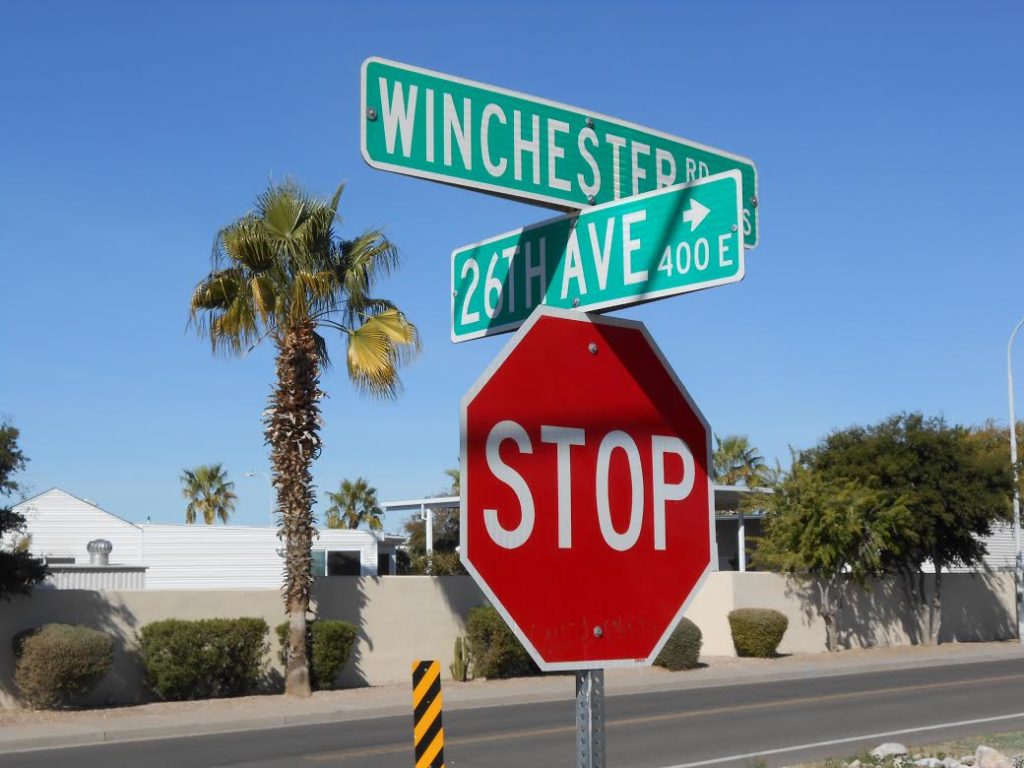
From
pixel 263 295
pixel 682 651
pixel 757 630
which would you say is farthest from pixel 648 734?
pixel 757 630

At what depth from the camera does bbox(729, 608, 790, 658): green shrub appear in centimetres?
2988

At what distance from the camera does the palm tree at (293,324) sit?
862 inches

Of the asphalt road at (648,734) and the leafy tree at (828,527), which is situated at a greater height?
the leafy tree at (828,527)

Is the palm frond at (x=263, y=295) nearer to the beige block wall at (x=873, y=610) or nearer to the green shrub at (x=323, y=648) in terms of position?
the green shrub at (x=323, y=648)

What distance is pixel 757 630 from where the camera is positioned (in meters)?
29.8

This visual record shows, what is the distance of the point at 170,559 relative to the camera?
4056 cm

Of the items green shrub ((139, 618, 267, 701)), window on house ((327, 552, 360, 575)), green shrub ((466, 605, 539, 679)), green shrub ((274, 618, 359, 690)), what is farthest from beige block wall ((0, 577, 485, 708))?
window on house ((327, 552, 360, 575))

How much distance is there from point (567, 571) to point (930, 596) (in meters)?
36.0

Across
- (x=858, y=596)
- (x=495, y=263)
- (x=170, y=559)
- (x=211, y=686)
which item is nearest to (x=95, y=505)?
(x=170, y=559)

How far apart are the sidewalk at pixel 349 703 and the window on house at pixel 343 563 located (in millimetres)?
15485

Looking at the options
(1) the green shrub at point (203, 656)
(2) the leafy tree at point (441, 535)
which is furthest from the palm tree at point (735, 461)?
(1) the green shrub at point (203, 656)

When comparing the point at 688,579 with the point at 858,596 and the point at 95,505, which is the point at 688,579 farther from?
the point at 95,505

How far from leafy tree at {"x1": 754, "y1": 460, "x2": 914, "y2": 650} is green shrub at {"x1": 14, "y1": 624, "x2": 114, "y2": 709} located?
59.4 feet

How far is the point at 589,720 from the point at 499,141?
5.84ft
